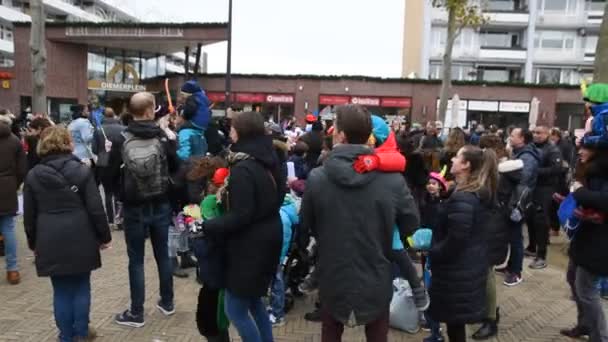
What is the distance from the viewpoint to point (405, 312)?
4.44 metres

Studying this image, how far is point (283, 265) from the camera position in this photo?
15.3 feet

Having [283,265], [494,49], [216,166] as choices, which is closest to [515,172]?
[283,265]

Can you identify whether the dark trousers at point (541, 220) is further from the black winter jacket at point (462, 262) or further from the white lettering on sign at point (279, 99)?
the white lettering on sign at point (279, 99)

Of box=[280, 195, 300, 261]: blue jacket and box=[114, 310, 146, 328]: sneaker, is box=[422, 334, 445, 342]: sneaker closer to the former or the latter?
box=[280, 195, 300, 261]: blue jacket

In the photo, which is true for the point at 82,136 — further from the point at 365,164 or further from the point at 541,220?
the point at 541,220

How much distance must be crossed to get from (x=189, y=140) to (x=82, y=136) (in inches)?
119

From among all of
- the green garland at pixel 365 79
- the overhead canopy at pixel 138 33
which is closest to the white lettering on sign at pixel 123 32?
the overhead canopy at pixel 138 33

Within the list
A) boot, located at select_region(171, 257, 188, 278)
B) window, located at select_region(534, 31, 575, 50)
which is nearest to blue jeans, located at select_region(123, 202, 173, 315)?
boot, located at select_region(171, 257, 188, 278)

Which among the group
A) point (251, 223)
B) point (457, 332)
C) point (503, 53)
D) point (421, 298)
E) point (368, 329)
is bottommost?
point (457, 332)

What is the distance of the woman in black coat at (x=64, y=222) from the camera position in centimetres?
366

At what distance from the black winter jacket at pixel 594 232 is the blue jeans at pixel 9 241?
18.3ft

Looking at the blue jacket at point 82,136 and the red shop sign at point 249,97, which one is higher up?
the red shop sign at point 249,97

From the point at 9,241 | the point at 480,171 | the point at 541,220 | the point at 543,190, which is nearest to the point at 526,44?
the point at 543,190

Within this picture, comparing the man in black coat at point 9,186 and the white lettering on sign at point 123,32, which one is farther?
the white lettering on sign at point 123,32
